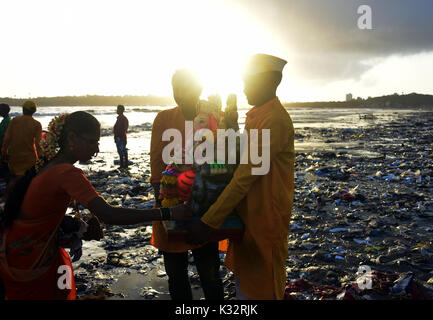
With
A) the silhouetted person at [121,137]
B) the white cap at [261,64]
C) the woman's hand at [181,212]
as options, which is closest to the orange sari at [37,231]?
the woman's hand at [181,212]

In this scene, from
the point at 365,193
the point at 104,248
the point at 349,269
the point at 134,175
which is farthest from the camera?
the point at 134,175

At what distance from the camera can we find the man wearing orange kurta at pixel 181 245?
91.0 inches

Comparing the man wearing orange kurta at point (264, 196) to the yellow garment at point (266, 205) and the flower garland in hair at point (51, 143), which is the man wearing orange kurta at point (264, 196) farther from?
Answer: the flower garland in hair at point (51, 143)

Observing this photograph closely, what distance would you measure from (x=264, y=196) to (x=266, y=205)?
57 mm

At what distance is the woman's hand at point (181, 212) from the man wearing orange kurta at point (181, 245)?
1.25ft

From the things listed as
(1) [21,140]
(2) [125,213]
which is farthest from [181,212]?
(1) [21,140]

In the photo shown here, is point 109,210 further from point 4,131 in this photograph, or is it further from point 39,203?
point 4,131

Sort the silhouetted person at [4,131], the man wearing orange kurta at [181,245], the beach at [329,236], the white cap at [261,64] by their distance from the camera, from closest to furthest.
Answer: the white cap at [261,64] → the man wearing orange kurta at [181,245] → the beach at [329,236] → the silhouetted person at [4,131]

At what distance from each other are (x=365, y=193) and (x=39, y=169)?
6455 millimetres

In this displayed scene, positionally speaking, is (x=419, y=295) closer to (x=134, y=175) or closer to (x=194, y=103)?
(x=194, y=103)

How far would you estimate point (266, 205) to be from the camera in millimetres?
1907

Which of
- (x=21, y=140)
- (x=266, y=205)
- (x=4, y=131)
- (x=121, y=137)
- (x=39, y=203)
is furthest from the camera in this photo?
(x=121, y=137)

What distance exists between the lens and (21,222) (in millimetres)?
1800
